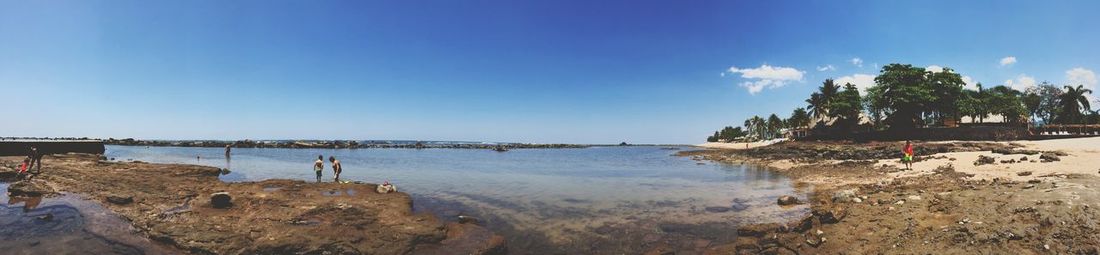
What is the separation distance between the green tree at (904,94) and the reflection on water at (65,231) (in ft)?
205

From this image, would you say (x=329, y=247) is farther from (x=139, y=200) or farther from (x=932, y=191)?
(x=932, y=191)

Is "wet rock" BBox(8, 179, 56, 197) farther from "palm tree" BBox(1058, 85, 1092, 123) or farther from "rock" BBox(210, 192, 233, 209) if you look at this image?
"palm tree" BBox(1058, 85, 1092, 123)

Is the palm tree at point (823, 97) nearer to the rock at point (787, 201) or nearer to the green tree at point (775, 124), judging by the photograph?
the green tree at point (775, 124)

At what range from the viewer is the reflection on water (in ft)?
29.3

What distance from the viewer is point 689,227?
1214 centimetres

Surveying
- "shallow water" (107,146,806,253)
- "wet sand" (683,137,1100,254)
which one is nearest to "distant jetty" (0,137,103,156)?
"shallow water" (107,146,806,253)

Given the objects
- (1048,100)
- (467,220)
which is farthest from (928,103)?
(467,220)

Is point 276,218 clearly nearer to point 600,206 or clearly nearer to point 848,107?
point 600,206

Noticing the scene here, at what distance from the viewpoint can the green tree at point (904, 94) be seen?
50.1 meters

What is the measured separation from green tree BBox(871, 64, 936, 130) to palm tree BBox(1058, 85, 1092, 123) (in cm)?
3057

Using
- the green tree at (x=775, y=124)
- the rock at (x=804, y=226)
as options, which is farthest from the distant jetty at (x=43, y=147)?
the green tree at (x=775, y=124)

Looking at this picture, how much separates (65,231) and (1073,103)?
102358mm

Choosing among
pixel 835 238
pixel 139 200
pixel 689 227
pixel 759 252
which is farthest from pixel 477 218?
pixel 139 200

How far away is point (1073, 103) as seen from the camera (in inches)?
2564
